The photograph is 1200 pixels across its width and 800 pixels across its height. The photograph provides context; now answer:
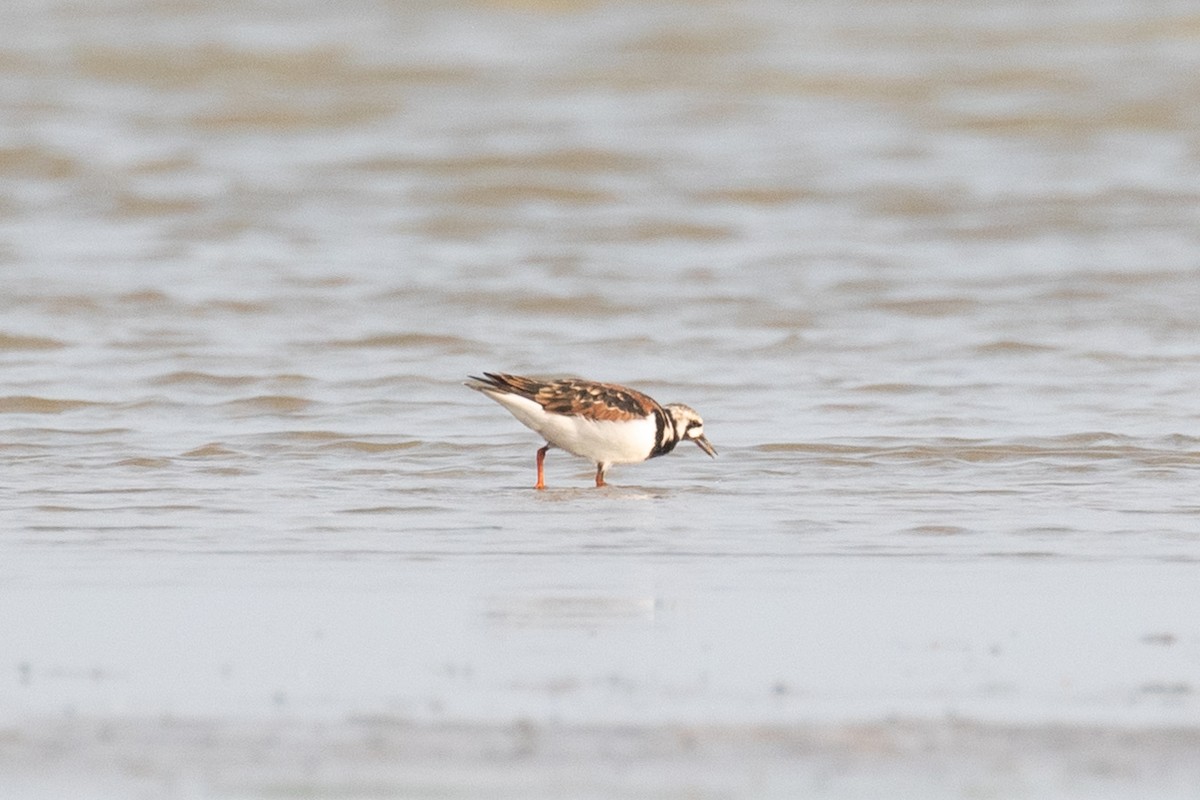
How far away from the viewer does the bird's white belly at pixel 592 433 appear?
912 centimetres

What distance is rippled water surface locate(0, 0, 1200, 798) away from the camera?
190 inches

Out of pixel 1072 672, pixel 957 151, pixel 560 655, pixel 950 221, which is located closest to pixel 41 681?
pixel 560 655

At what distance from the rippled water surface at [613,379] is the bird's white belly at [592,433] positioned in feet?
0.67

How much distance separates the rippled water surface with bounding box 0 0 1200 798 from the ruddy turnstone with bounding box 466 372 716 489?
224 millimetres

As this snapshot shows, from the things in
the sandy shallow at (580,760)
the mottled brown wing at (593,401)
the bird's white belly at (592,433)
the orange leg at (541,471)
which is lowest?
the orange leg at (541,471)

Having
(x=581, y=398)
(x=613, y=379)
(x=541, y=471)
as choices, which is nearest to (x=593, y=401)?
(x=581, y=398)

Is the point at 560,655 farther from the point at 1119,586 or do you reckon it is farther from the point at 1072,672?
the point at 1119,586

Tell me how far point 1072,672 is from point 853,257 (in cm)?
1014

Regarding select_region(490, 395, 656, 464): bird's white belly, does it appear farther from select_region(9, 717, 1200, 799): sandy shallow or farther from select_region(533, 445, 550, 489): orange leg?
select_region(9, 717, 1200, 799): sandy shallow

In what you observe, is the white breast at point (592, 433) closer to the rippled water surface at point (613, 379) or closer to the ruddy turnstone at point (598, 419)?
the ruddy turnstone at point (598, 419)

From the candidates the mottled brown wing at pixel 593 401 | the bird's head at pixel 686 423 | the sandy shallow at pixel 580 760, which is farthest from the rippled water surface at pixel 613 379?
the mottled brown wing at pixel 593 401

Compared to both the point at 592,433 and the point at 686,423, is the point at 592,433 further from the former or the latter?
the point at 686,423

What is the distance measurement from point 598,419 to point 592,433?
0.07 metres

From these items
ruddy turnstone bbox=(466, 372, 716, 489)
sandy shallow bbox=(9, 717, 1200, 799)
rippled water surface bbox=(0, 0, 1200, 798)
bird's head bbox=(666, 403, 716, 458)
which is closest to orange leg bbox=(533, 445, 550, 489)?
ruddy turnstone bbox=(466, 372, 716, 489)
